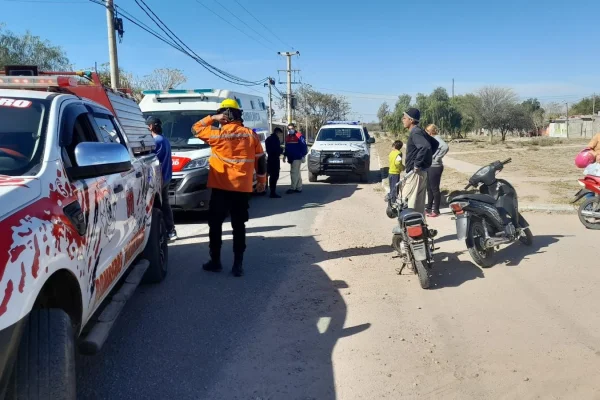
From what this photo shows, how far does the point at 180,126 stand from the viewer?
35.7 feet

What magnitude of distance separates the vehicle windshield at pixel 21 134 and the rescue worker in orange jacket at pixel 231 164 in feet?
8.46

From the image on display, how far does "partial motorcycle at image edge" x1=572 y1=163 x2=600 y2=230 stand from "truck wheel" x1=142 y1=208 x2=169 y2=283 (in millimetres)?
6469

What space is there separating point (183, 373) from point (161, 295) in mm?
1806

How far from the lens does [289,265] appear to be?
659 cm

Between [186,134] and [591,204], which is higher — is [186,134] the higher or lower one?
the higher one

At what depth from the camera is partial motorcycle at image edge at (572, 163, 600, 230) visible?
8094mm

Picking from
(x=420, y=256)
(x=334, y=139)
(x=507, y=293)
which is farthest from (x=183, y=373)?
(x=334, y=139)

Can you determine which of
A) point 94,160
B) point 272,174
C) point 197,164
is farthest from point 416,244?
point 272,174

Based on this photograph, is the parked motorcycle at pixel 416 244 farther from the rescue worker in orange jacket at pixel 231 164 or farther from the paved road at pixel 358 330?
the rescue worker in orange jacket at pixel 231 164

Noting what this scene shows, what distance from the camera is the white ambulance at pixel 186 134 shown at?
933cm

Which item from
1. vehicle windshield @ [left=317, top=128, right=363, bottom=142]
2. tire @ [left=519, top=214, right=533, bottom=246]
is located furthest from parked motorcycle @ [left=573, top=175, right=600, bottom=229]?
vehicle windshield @ [left=317, top=128, right=363, bottom=142]

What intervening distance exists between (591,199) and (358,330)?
5.71 m

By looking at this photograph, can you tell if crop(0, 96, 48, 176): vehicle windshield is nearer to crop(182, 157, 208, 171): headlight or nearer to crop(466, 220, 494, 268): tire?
crop(466, 220, 494, 268): tire

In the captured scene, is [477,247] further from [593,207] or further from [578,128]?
[578,128]
